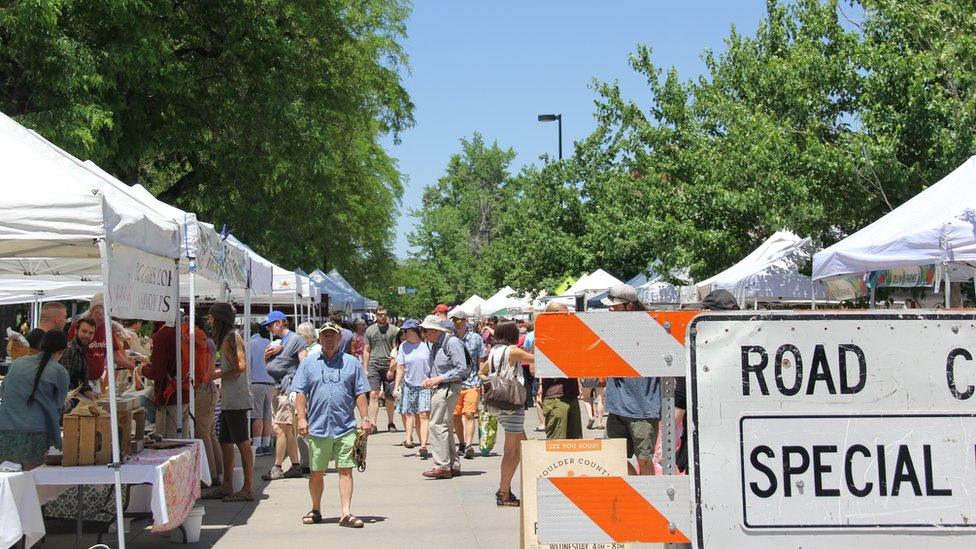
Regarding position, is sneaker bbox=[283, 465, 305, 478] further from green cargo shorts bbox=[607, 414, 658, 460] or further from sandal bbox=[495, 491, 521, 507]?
green cargo shorts bbox=[607, 414, 658, 460]

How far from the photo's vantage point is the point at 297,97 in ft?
72.0

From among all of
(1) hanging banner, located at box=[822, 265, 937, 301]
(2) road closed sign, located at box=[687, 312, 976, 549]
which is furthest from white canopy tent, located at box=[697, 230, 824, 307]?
(2) road closed sign, located at box=[687, 312, 976, 549]

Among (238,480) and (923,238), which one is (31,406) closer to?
(238,480)

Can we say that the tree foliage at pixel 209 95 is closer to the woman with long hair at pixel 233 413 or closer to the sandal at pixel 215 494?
the woman with long hair at pixel 233 413

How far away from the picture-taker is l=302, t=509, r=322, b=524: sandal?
9.77m

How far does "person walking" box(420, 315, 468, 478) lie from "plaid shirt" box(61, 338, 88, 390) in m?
4.11

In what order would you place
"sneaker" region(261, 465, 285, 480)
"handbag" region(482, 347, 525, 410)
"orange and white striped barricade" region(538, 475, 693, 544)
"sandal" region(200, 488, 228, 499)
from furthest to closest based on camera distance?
"sneaker" region(261, 465, 285, 480) < "sandal" region(200, 488, 228, 499) < "handbag" region(482, 347, 525, 410) < "orange and white striped barricade" region(538, 475, 693, 544)

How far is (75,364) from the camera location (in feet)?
33.7

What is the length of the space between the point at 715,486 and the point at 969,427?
37.6 inches

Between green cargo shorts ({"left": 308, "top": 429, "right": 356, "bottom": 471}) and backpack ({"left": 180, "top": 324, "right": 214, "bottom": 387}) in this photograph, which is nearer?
green cargo shorts ({"left": 308, "top": 429, "right": 356, "bottom": 471})

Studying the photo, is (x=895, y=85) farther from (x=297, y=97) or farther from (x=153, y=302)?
(x=297, y=97)

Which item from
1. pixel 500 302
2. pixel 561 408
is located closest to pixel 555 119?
pixel 500 302

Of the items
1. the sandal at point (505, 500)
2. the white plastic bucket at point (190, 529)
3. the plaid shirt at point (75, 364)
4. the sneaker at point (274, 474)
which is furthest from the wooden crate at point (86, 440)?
the sneaker at point (274, 474)

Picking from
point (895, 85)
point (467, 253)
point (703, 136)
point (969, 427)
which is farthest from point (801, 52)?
point (467, 253)
